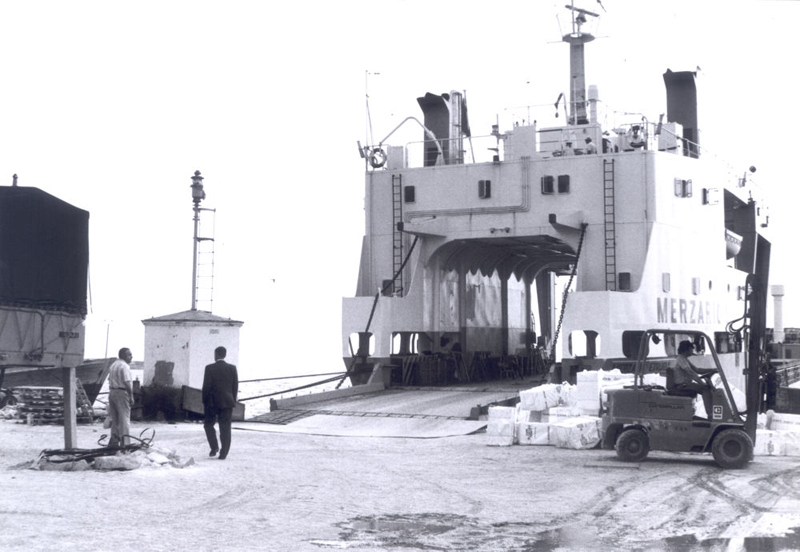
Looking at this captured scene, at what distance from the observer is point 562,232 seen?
22.0m

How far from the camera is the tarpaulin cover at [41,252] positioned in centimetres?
1227

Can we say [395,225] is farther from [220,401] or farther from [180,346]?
[220,401]

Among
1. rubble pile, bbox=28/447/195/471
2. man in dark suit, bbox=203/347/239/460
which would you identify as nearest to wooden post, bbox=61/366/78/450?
rubble pile, bbox=28/447/195/471

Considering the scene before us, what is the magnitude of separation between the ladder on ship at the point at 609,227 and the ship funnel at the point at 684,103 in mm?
6869

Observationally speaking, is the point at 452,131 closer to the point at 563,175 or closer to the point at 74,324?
the point at 563,175

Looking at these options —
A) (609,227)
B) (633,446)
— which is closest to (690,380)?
(633,446)

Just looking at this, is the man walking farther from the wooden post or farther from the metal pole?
the metal pole

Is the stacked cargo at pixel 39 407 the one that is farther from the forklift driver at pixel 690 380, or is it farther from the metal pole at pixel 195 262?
the forklift driver at pixel 690 380

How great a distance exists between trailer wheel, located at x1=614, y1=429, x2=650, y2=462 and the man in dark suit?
4.74 metres

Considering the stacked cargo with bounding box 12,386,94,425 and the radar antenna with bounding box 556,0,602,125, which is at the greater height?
the radar antenna with bounding box 556,0,602,125

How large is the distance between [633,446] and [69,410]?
22.3ft

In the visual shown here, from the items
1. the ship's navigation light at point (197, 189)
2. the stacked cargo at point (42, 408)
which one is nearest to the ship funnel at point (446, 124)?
the ship's navigation light at point (197, 189)

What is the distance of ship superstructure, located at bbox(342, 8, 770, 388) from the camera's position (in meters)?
21.6

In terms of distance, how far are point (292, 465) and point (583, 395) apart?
17.7 ft
